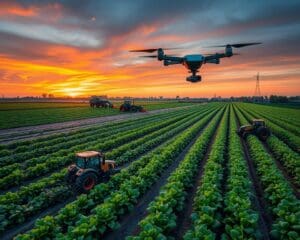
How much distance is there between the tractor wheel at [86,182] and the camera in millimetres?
10072

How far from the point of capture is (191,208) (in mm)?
9430

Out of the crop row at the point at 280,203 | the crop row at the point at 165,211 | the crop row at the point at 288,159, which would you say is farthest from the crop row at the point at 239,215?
the crop row at the point at 288,159

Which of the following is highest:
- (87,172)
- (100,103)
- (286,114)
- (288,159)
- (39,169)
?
(100,103)

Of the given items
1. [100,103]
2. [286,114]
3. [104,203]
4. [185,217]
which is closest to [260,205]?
[185,217]

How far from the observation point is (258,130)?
22188 mm

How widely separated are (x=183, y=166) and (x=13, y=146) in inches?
590

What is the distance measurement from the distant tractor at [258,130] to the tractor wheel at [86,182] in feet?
55.0

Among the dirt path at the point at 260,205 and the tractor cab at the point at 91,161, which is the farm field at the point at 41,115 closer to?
the tractor cab at the point at 91,161

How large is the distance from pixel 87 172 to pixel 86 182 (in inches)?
20.1

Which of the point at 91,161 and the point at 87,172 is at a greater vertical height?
the point at 91,161

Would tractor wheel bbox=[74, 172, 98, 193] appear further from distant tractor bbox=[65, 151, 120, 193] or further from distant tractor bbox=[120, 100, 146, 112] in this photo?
distant tractor bbox=[120, 100, 146, 112]

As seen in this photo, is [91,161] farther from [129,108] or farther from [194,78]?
[129,108]

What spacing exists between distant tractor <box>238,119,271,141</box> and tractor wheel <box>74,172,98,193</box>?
16.8 meters

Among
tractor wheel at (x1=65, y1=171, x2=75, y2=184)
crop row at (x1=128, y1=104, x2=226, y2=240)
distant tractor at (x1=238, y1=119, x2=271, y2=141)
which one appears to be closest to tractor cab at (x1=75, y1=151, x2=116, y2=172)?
tractor wheel at (x1=65, y1=171, x2=75, y2=184)
